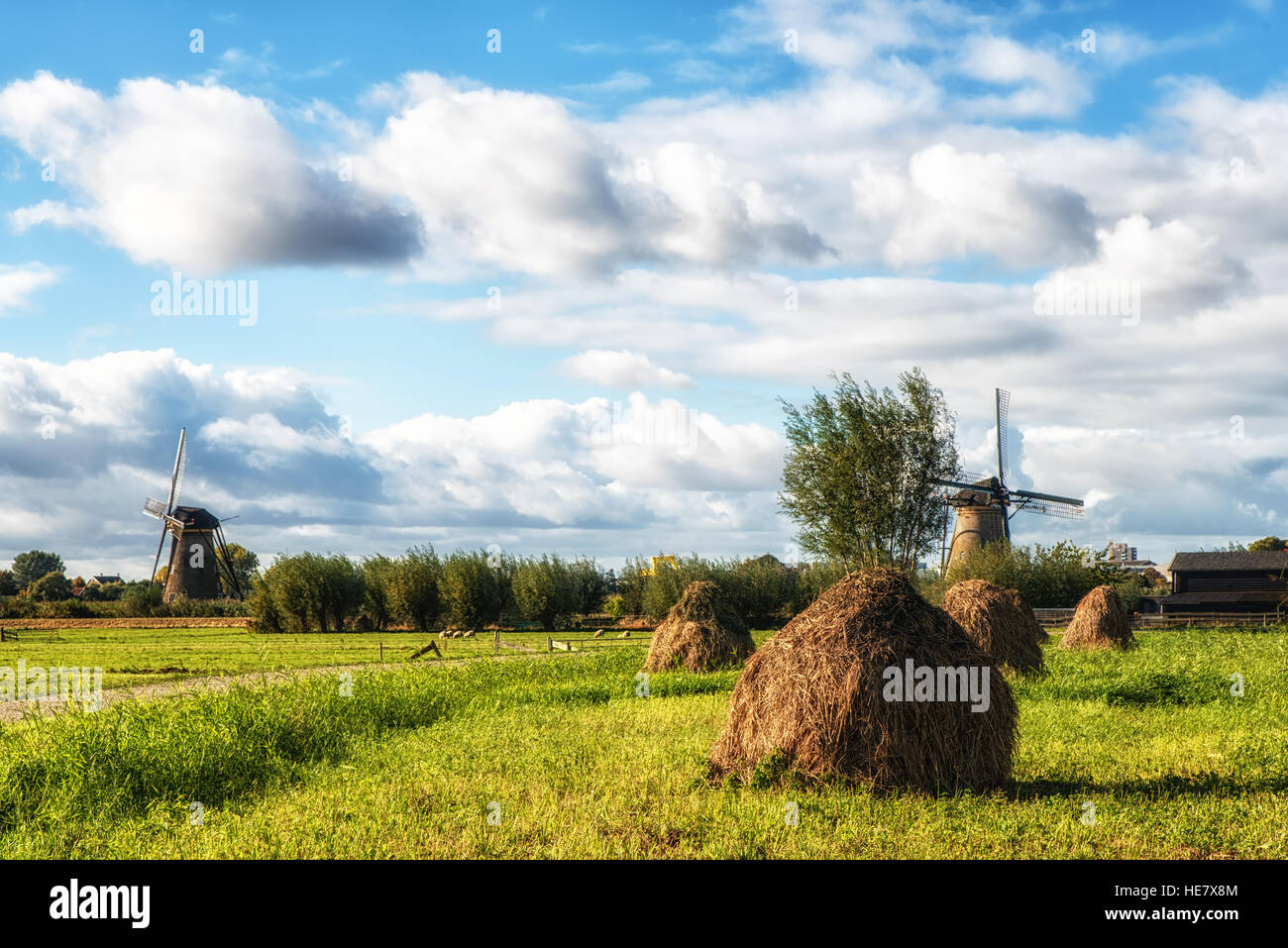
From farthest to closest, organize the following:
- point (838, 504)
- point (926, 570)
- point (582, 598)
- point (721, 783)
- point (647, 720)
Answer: point (582, 598), point (926, 570), point (838, 504), point (647, 720), point (721, 783)

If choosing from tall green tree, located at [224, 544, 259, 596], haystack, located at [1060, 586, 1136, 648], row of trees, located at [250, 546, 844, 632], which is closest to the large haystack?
haystack, located at [1060, 586, 1136, 648]

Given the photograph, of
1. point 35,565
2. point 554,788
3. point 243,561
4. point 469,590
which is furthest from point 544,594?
point 35,565

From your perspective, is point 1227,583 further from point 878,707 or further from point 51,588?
point 51,588

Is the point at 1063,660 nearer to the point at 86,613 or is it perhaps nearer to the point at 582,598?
the point at 582,598

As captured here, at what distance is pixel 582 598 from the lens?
236ft

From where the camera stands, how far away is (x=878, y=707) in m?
9.62

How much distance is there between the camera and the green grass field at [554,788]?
8.23 metres

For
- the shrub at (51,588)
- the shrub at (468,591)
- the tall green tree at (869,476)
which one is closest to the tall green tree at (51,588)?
the shrub at (51,588)

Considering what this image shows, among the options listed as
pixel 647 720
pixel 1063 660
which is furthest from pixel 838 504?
pixel 647 720

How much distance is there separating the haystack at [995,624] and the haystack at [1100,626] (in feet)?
22.3

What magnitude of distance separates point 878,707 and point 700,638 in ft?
49.3

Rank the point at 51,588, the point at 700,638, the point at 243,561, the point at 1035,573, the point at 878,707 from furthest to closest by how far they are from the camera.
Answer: the point at 243,561
the point at 51,588
the point at 1035,573
the point at 700,638
the point at 878,707

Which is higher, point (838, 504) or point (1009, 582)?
point (838, 504)
